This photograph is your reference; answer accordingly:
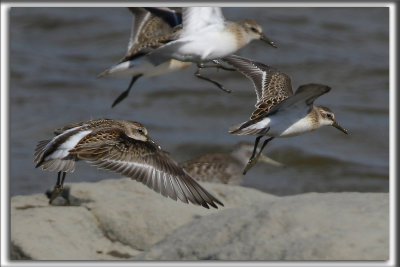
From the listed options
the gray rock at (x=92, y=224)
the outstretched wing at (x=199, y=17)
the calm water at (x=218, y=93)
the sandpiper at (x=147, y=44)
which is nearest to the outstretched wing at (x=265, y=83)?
the sandpiper at (x=147, y=44)

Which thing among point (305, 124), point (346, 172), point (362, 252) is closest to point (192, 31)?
point (305, 124)

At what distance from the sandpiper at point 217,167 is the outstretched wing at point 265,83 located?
86.5 inches

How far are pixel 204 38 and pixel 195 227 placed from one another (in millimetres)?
1794

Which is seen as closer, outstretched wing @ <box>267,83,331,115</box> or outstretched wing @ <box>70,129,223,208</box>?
outstretched wing @ <box>267,83,331,115</box>

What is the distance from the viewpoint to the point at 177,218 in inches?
266

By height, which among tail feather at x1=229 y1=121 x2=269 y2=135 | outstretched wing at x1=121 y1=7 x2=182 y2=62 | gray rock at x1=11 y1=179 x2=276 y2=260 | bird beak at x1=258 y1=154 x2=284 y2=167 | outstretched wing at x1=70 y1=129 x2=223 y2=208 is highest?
outstretched wing at x1=121 y1=7 x2=182 y2=62

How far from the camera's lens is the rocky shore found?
4871 mm

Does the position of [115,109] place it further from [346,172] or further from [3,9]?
[3,9]

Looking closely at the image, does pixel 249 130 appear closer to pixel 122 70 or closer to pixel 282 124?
pixel 282 124

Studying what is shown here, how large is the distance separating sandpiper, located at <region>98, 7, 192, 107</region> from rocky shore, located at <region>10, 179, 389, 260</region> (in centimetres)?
115

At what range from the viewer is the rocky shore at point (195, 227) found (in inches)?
192

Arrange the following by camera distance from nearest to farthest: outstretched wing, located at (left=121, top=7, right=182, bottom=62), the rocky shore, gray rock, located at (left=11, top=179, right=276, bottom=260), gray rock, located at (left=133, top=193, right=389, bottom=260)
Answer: gray rock, located at (left=133, top=193, right=389, bottom=260), the rocky shore, gray rock, located at (left=11, top=179, right=276, bottom=260), outstretched wing, located at (left=121, top=7, right=182, bottom=62)

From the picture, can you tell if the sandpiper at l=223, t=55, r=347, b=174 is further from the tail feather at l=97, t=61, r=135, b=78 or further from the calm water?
the calm water

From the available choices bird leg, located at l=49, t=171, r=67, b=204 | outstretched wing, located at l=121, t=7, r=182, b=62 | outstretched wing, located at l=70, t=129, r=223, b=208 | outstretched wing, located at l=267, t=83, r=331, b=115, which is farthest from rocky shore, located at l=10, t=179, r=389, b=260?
outstretched wing, located at l=121, t=7, r=182, b=62
